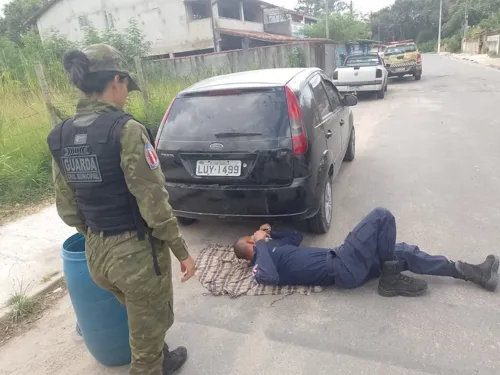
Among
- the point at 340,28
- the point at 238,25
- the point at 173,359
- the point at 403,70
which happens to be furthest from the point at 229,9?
the point at 173,359

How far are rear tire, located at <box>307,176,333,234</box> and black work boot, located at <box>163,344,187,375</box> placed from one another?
1.86 meters

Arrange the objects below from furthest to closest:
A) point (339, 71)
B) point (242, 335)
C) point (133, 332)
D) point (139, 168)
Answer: point (339, 71), point (242, 335), point (133, 332), point (139, 168)

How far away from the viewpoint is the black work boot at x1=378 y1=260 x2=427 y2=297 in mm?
2953

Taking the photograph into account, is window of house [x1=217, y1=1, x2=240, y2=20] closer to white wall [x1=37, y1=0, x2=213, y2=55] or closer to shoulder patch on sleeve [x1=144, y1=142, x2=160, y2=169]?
white wall [x1=37, y1=0, x2=213, y2=55]

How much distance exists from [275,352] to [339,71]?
40.4 ft

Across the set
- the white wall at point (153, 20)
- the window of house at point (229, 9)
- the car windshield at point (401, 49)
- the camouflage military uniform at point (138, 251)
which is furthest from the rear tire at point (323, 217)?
the window of house at point (229, 9)

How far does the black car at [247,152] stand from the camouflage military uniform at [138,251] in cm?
155

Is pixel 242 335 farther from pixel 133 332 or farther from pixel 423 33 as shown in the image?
pixel 423 33

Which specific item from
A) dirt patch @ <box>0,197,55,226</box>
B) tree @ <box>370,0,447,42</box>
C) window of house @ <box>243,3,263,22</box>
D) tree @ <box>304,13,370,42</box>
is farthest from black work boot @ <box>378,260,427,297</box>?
tree @ <box>370,0,447,42</box>

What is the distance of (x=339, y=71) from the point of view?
44.1ft

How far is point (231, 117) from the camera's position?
3623 millimetres

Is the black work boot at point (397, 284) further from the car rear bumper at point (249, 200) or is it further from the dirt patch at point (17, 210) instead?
the dirt patch at point (17, 210)

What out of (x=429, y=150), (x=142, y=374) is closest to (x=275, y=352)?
(x=142, y=374)

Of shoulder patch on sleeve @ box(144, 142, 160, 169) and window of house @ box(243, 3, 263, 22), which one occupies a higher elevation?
window of house @ box(243, 3, 263, 22)
